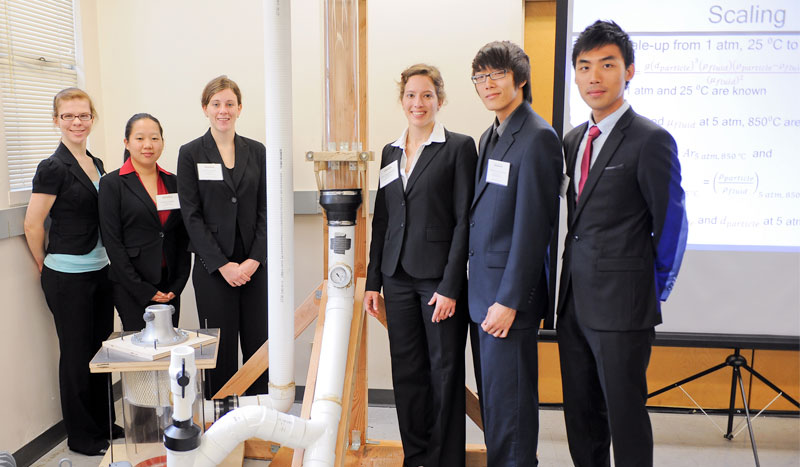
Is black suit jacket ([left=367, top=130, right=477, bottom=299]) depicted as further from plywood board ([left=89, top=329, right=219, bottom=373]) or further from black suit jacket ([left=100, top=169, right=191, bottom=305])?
black suit jacket ([left=100, top=169, right=191, bottom=305])

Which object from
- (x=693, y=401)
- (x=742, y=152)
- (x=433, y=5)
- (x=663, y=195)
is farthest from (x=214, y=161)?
(x=693, y=401)

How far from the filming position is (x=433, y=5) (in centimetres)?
321

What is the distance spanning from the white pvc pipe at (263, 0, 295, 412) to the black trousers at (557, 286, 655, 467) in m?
0.94

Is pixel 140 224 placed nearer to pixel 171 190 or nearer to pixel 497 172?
pixel 171 190

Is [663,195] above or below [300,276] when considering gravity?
above

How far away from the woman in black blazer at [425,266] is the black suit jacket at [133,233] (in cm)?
107

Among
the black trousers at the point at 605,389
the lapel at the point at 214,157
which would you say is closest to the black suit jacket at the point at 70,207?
the lapel at the point at 214,157

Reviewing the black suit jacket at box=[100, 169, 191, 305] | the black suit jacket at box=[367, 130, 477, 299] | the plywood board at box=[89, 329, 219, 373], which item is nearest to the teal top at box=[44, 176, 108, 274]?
the black suit jacket at box=[100, 169, 191, 305]

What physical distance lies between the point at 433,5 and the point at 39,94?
79.8 inches

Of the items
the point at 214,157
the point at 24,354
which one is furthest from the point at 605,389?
the point at 24,354

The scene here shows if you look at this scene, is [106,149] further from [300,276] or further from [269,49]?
[269,49]

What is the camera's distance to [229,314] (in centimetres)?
278

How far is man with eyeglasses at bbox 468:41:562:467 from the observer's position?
76.9 inches

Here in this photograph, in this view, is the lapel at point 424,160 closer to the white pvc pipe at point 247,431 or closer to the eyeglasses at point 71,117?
the white pvc pipe at point 247,431
